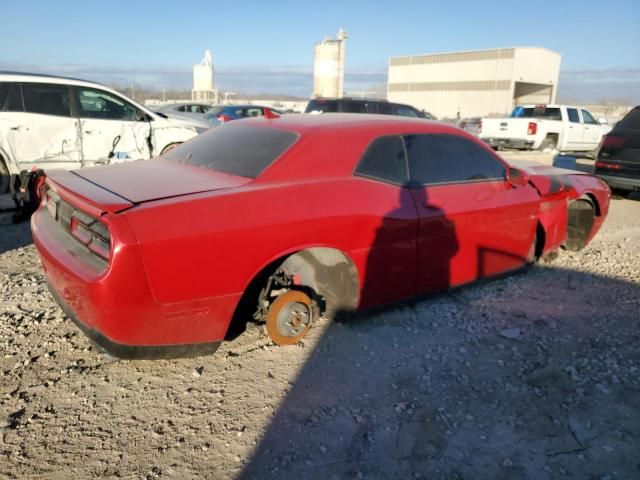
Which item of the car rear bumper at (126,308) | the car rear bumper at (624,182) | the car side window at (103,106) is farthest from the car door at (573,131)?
the car rear bumper at (126,308)

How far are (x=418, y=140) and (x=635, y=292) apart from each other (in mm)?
2518

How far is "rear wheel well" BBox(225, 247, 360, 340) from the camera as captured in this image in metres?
3.18

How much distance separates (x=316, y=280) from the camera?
342 centimetres

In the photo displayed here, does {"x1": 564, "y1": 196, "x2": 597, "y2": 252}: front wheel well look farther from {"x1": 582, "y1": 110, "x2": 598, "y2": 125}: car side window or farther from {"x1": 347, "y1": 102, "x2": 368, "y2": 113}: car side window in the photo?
{"x1": 582, "y1": 110, "x2": 598, "y2": 125}: car side window

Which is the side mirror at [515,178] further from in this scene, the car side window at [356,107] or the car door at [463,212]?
the car side window at [356,107]

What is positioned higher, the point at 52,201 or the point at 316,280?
the point at 52,201

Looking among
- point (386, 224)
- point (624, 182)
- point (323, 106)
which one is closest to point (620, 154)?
point (624, 182)

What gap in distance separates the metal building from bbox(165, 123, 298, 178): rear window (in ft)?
155

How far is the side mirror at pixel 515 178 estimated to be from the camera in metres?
4.27

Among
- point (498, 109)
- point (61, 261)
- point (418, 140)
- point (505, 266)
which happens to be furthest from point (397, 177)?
point (498, 109)

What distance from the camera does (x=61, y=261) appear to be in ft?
9.12

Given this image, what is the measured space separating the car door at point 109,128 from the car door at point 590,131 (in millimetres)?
14696

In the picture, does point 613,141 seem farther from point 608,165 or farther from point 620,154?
point 608,165

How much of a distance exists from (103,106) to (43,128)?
36.5 inches
